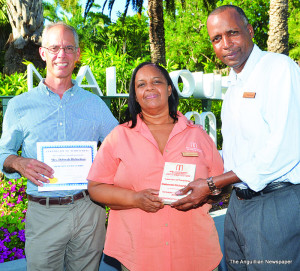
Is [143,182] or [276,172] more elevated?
[276,172]

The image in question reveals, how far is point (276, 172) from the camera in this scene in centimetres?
209

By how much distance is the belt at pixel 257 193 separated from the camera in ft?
7.15

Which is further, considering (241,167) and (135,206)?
(135,206)

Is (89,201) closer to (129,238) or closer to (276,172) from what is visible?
(129,238)

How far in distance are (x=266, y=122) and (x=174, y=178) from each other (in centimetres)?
66

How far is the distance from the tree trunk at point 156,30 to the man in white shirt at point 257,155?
26.5 ft

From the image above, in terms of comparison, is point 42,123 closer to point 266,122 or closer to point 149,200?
point 149,200

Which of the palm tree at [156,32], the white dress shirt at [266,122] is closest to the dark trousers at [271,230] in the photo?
the white dress shirt at [266,122]

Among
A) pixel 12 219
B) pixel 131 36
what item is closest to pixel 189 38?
pixel 131 36

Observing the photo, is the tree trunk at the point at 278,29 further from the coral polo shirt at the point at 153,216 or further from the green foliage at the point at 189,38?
the green foliage at the point at 189,38

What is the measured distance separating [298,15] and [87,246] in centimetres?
2868

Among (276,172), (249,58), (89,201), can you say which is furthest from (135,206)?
(249,58)

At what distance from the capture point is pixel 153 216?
235 cm

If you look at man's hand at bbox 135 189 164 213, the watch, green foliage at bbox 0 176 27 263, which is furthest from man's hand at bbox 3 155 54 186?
green foliage at bbox 0 176 27 263
